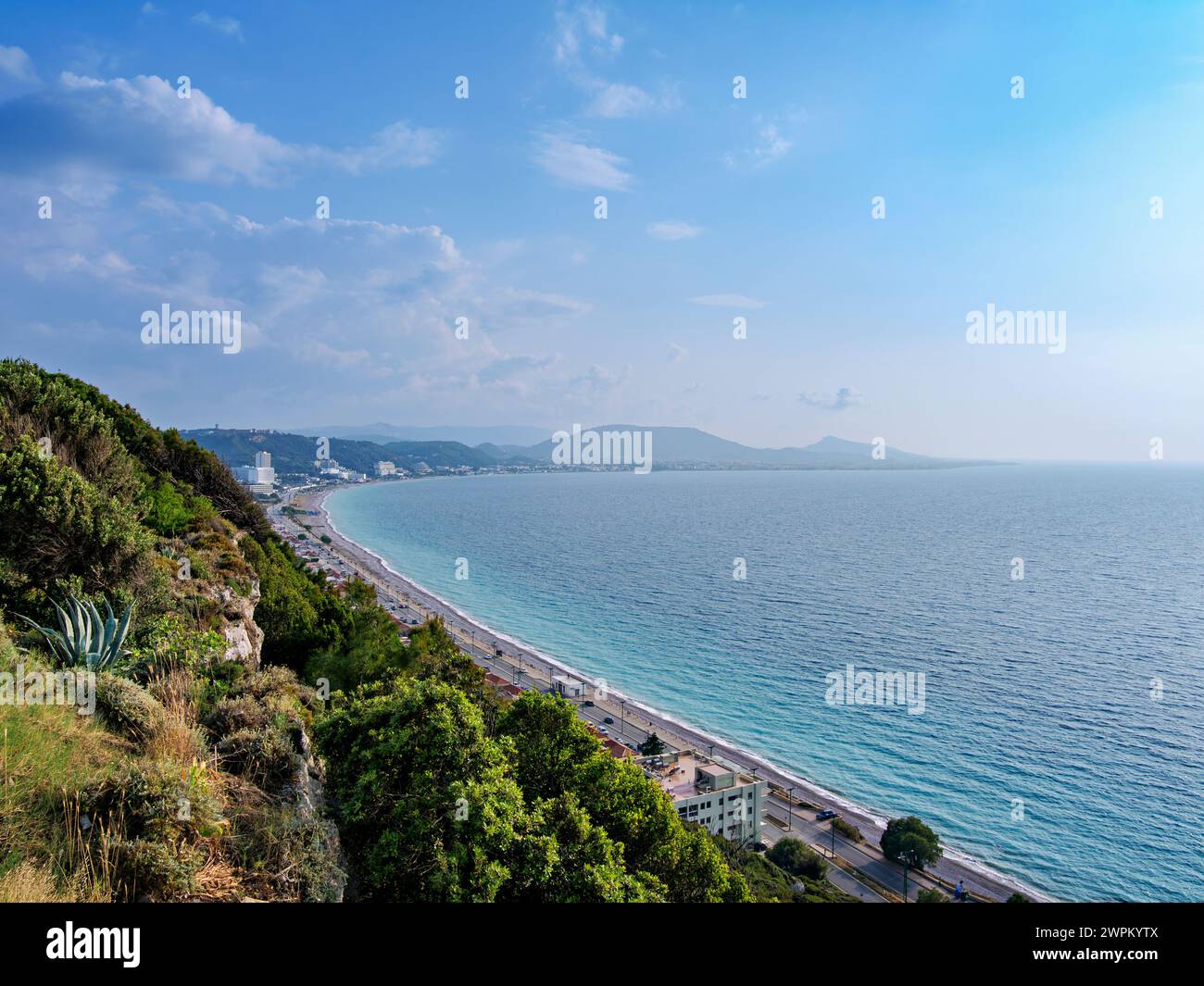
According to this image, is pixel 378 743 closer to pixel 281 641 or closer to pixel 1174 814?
pixel 281 641

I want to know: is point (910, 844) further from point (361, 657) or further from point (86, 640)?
point (86, 640)

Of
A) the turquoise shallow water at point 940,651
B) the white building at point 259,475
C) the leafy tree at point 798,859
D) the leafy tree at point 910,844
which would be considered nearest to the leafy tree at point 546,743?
the leafy tree at point 798,859

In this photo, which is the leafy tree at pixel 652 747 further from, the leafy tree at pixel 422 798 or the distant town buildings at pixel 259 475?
the distant town buildings at pixel 259 475

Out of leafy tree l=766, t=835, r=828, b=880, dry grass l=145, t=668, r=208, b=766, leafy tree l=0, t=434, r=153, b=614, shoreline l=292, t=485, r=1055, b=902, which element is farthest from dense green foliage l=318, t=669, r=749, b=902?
shoreline l=292, t=485, r=1055, b=902

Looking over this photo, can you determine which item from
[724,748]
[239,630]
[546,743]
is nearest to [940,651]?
[724,748]
